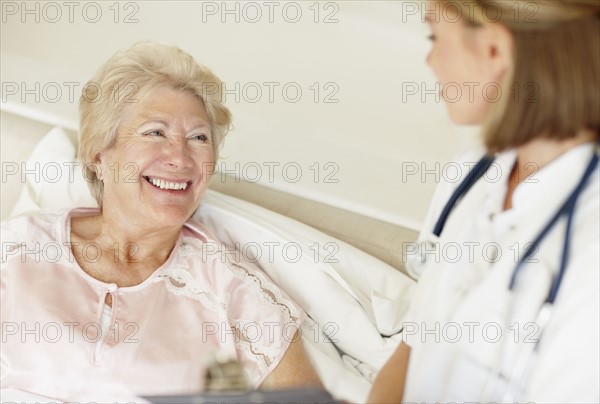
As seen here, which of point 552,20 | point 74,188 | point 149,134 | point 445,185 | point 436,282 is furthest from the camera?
point 74,188

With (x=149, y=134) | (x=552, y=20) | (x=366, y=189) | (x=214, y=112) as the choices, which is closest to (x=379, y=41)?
(x=366, y=189)

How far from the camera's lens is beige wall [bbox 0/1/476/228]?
6.70 feet

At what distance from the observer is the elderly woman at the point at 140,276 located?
153 cm

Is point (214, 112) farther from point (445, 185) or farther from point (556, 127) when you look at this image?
point (556, 127)

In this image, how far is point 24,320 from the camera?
153 centimetres

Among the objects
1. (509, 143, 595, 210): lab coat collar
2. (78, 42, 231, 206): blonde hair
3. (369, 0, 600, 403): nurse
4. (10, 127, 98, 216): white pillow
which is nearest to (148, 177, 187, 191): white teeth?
(78, 42, 231, 206): blonde hair

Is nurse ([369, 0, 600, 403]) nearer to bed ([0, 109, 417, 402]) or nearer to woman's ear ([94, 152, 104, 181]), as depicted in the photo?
bed ([0, 109, 417, 402])

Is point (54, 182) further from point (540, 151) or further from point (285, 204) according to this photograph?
point (540, 151)

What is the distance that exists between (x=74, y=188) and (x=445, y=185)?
1016 mm

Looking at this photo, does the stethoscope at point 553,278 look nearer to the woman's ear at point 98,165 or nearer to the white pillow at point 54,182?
the woman's ear at point 98,165

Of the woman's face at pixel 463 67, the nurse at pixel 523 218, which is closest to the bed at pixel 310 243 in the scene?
the nurse at pixel 523 218

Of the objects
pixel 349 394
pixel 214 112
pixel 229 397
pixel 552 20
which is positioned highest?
pixel 552 20

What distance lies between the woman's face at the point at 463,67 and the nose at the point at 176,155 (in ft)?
2.51

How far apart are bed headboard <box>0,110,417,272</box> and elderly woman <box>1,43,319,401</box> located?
0.80 feet
